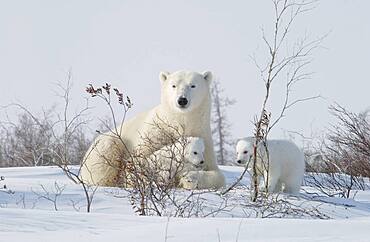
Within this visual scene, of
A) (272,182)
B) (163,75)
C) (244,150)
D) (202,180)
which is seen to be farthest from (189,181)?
(163,75)

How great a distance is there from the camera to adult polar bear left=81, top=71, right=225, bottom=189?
972cm

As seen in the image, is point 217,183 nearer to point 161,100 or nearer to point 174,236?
point 161,100

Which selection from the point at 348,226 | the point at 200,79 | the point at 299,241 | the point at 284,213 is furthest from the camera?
the point at 200,79

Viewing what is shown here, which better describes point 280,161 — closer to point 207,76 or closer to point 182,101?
point 182,101

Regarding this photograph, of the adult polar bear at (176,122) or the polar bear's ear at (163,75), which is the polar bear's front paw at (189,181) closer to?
the adult polar bear at (176,122)

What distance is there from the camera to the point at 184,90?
32.0 ft

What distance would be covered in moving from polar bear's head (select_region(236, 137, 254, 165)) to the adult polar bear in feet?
1.37

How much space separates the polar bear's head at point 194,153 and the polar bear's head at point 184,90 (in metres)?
0.50

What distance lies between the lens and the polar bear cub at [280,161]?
9.13m

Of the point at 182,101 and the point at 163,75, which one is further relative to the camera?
the point at 163,75

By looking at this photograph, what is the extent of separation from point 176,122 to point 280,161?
146 cm

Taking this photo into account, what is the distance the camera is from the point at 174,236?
381 centimetres

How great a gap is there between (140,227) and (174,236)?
17.8 inches

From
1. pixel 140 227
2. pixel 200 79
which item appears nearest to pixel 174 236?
pixel 140 227
